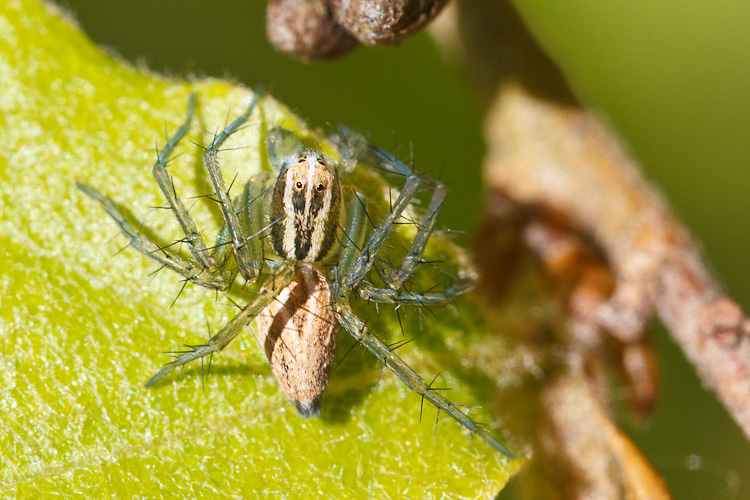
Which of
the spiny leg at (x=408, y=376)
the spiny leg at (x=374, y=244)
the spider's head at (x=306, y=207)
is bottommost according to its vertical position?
the spiny leg at (x=408, y=376)

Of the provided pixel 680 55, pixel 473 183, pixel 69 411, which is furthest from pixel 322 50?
pixel 680 55

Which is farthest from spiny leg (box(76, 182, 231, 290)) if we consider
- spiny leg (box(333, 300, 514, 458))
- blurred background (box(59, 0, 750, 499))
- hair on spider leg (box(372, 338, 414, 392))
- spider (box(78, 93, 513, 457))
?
blurred background (box(59, 0, 750, 499))

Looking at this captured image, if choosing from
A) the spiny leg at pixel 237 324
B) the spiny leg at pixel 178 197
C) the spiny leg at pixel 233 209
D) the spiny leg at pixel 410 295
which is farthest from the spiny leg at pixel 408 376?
the spiny leg at pixel 178 197

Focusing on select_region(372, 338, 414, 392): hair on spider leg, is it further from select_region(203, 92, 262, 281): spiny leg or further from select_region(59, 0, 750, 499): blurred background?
select_region(59, 0, 750, 499): blurred background

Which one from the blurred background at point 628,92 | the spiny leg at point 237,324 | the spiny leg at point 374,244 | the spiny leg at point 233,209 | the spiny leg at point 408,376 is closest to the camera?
the spiny leg at point 237,324

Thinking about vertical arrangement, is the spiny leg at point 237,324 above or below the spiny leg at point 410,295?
above

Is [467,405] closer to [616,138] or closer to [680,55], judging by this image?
[616,138]

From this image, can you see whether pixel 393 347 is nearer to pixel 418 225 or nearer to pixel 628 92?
pixel 418 225

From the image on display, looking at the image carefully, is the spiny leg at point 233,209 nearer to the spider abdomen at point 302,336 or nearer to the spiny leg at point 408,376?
the spider abdomen at point 302,336
